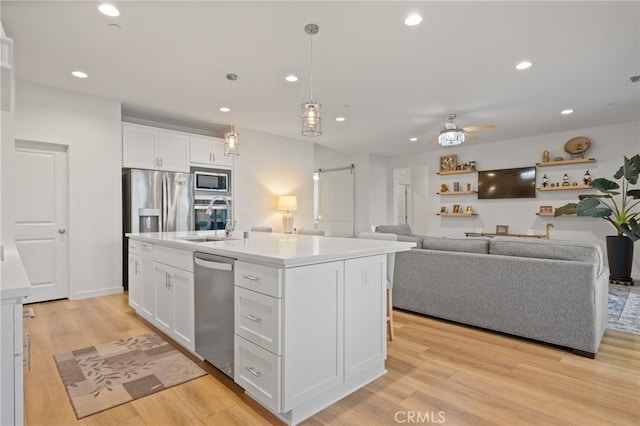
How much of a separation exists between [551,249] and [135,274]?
3.95m

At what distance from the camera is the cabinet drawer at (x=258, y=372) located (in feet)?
5.57

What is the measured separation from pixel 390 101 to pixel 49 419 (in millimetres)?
4516

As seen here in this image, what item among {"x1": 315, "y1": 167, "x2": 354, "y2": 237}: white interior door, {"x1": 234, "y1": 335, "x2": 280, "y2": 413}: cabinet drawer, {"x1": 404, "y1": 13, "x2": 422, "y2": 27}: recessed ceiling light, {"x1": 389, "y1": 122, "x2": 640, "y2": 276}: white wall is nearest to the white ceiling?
{"x1": 404, "y1": 13, "x2": 422, "y2": 27}: recessed ceiling light

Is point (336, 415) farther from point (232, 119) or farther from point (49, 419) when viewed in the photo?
point (232, 119)

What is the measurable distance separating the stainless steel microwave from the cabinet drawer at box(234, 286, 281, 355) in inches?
147

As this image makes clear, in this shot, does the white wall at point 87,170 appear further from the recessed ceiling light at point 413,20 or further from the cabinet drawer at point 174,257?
the recessed ceiling light at point 413,20

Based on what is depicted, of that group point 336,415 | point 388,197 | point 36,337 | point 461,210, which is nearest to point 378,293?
point 336,415

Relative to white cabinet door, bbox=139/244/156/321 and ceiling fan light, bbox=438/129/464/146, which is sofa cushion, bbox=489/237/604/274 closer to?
ceiling fan light, bbox=438/129/464/146

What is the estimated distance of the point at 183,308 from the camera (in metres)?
2.55

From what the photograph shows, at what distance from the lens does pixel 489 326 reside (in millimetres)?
3008

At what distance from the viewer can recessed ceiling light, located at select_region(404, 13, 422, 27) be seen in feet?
8.34

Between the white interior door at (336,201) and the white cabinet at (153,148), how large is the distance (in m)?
4.56

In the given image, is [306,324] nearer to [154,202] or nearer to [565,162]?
[154,202]

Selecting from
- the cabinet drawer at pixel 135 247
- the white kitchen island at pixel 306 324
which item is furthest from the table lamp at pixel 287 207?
the white kitchen island at pixel 306 324
